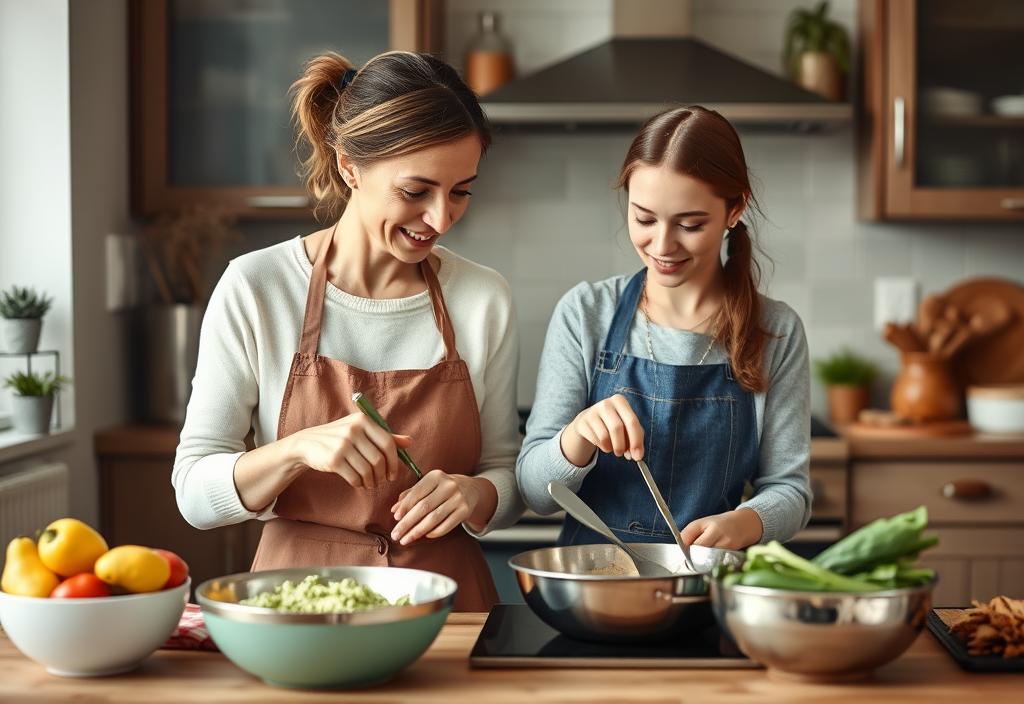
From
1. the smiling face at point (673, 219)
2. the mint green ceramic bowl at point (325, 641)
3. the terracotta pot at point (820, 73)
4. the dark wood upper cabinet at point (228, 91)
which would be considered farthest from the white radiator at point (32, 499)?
the terracotta pot at point (820, 73)

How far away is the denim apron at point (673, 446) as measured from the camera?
5.65 feet

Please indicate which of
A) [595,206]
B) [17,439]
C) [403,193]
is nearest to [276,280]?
[403,193]

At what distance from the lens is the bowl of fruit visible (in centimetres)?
117

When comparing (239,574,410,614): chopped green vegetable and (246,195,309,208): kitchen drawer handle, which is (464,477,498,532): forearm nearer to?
(239,574,410,614): chopped green vegetable

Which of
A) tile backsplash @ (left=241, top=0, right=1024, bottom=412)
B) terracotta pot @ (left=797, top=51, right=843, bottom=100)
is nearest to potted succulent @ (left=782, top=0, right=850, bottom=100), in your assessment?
terracotta pot @ (left=797, top=51, right=843, bottom=100)

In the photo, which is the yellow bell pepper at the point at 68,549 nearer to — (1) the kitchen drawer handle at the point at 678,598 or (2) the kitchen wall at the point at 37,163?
(1) the kitchen drawer handle at the point at 678,598

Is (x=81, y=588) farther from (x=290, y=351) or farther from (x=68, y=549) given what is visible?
(x=290, y=351)

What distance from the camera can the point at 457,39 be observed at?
3260 mm

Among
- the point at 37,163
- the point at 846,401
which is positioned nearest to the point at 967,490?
the point at 846,401

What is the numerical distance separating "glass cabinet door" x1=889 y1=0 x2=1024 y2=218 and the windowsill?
2091 millimetres

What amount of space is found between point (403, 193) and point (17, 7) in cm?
161

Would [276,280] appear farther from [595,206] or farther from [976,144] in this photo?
[976,144]

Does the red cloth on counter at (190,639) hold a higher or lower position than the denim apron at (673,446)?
lower

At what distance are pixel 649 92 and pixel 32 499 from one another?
1.70m
